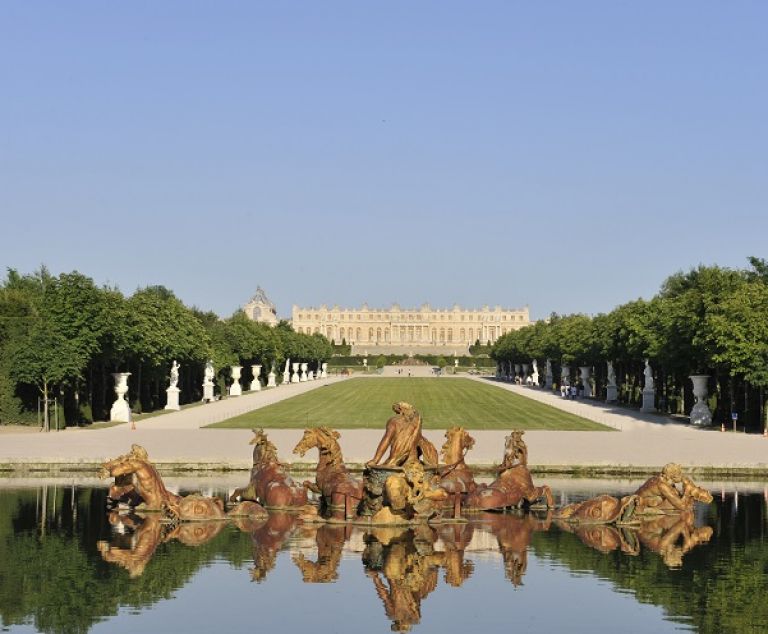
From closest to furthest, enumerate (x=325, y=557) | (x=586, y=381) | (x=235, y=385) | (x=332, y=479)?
(x=325, y=557) < (x=332, y=479) < (x=235, y=385) < (x=586, y=381)

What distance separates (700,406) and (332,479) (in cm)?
2904

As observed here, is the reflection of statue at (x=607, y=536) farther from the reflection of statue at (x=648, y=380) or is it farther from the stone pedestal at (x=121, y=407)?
the reflection of statue at (x=648, y=380)

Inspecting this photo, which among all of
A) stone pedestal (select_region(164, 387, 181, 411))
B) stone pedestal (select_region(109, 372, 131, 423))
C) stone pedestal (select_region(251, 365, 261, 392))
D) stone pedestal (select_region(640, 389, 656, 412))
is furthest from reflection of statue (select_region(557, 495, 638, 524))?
stone pedestal (select_region(251, 365, 261, 392))

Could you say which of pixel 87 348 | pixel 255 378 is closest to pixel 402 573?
pixel 87 348

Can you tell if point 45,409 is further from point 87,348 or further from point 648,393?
point 648,393

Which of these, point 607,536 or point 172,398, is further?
point 172,398

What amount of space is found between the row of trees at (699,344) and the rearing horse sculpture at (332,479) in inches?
997

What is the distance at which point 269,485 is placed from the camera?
67.8ft

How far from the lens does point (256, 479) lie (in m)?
20.8

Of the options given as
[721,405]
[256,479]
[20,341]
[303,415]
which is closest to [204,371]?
[303,415]

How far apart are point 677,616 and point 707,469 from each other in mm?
14180

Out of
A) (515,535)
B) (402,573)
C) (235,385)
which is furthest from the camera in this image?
(235,385)

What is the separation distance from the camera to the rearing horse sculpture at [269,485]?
67.4 feet

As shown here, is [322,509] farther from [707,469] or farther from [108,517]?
[707,469]
